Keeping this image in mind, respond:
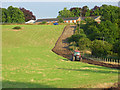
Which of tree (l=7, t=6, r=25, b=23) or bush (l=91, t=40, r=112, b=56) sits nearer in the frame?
bush (l=91, t=40, r=112, b=56)

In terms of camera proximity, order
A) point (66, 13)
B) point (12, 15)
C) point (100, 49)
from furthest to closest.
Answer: point (66, 13) → point (12, 15) → point (100, 49)

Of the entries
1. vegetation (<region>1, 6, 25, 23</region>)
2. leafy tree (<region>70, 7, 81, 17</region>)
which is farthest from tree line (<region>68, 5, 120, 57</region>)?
leafy tree (<region>70, 7, 81, 17</region>)

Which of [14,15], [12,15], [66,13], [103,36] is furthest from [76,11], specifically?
[103,36]

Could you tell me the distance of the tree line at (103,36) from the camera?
46.3 metres

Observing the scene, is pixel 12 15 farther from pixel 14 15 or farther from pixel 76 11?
pixel 76 11

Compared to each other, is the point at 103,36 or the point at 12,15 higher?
the point at 12,15

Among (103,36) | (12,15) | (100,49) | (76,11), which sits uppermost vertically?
(76,11)

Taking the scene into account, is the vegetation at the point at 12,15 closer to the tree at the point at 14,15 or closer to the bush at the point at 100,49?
the tree at the point at 14,15

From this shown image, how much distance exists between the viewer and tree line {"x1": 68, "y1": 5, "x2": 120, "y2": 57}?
46.3 meters

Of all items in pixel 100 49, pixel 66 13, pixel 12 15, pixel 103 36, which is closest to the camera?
pixel 100 49

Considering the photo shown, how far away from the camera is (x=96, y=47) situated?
46375 mm

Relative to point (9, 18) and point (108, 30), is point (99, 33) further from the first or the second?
point (9, 18)

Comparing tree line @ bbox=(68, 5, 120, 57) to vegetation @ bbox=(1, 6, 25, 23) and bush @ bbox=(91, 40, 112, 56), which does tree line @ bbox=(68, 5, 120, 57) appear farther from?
vegetation @ bbox=(1, 6, 25, 23)

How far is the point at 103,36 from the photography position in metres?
63.9
